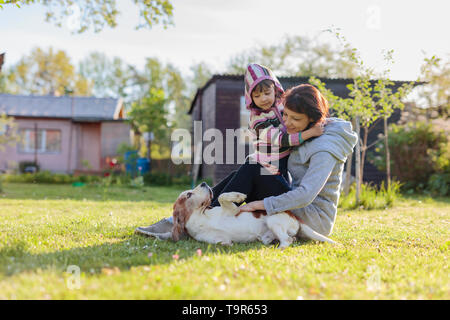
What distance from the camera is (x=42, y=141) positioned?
74.1 ft

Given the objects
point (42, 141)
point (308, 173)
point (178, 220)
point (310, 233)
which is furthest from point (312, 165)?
point (42, 141)

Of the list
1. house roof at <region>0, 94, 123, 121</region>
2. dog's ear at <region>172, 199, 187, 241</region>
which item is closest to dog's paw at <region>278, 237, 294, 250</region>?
dog's ear at <region>172, 199, 187, 241</region>

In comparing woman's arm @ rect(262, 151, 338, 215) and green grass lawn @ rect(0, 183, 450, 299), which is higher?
woman's arm @ rect(262, 151, 338, 215)

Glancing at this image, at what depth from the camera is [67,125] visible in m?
22.7

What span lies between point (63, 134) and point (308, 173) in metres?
21.4

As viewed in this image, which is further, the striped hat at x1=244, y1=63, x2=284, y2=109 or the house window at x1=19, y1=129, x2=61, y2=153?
the house window at x1=19, y1=129, x2=61, y2=153

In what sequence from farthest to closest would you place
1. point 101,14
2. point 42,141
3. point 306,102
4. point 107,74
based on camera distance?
point 107,74 → point 42,141 → point 101,14 → point 306,102

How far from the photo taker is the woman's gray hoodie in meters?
3.56

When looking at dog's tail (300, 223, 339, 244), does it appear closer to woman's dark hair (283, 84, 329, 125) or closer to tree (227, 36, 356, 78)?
woman's dark hair (283, 84, 329, 125)

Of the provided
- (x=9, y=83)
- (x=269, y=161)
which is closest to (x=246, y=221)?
(x=269, y=161)

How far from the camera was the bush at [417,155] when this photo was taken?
12.6 meters

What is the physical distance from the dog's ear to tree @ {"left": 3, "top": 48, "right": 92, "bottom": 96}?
3949 centimetres

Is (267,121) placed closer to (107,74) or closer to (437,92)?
(437,92)

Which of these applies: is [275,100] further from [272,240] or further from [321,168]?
[272,240]
